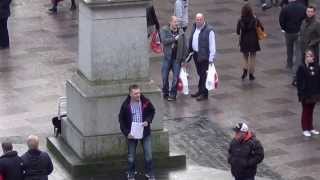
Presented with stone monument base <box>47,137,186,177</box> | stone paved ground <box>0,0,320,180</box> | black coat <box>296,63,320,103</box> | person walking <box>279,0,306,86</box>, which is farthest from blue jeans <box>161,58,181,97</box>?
stone monument base <box>47,137,186,177</box>

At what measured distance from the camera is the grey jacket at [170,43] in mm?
18938

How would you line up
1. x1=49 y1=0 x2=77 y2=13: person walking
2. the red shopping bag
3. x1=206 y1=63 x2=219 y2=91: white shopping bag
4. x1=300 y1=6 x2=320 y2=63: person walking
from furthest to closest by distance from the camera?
x1=49 y1=0 x2=77 y2=13: person walking, the red shopping bag, x1=300 y1=6 x2=320 y2=63: person walking, x1=206 y1=63 x2=219 y2=91: white shopping bag

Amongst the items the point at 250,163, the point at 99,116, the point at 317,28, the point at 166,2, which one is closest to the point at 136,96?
the point at 99,116

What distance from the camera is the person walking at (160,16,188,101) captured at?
19.0m

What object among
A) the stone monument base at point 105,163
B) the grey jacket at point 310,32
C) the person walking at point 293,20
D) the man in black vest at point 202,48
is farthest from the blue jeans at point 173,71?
the stone monument base at point 105,163

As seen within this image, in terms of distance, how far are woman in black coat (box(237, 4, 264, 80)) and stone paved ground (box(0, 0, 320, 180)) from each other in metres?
0.35

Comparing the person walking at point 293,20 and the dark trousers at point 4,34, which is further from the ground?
the person walking at point 293,20

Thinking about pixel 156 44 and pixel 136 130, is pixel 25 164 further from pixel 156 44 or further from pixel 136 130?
pixel 156 44

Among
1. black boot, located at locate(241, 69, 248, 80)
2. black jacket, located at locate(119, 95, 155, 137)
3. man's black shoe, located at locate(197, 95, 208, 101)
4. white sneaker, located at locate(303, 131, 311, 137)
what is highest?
black jacket, located at locate(119, 95, 155, 137)

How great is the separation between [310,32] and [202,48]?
7.48 ft

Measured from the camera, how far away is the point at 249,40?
20.5m

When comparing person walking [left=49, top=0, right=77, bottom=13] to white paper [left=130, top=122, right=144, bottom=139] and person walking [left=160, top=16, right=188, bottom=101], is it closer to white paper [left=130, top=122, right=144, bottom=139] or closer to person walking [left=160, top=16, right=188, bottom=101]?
person walking [left=160, top=16, right=188, bottom=101]

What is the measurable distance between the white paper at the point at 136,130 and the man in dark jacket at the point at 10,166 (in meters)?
2.03

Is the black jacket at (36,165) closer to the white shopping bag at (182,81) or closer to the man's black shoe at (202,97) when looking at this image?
the white shopping bag at (182,81)
